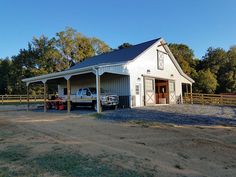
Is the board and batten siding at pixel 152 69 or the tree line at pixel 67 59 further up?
the tree line at pixel 67 59

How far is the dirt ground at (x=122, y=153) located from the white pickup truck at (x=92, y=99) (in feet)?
24.1

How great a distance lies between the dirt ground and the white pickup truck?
735cm

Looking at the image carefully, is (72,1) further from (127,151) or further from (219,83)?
(219,83)

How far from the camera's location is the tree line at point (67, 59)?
41.1 metres

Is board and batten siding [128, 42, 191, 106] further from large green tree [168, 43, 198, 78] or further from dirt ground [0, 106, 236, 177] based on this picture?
large green tree [168, 43, 198, 78]

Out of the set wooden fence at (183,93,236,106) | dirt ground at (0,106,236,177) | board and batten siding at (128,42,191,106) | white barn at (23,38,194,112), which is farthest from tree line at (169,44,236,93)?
dirt ground at (0,106,236,177)

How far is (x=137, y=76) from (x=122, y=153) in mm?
12908

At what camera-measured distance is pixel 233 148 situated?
6484 mm

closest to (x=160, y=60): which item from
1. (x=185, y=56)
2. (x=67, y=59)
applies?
(x=185, y=56)

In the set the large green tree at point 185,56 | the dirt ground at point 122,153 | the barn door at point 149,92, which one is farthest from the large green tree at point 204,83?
the dirt ground at point 122,153

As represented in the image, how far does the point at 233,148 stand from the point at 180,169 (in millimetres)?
2750

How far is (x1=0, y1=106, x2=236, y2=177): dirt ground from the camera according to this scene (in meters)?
4.52

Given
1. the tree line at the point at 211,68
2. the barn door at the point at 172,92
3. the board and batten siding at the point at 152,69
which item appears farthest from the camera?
the tree line at the point at 211,68

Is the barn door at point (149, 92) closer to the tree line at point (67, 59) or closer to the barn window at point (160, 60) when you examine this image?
the barn window at point (160, 60)
